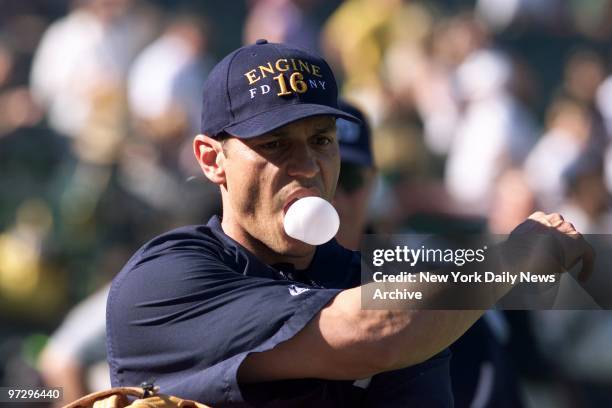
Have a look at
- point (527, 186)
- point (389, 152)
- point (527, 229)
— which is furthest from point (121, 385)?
point (389, 152)

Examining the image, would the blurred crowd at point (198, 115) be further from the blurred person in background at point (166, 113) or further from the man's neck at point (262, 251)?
the man's neck at point (262, 251)

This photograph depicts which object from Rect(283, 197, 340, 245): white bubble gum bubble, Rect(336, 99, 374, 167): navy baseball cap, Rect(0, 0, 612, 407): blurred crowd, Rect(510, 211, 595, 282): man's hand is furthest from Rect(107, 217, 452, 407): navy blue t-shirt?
Rect(0, 0, 612, 407): blurred crowd

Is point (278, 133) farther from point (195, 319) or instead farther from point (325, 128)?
point (195, 319)

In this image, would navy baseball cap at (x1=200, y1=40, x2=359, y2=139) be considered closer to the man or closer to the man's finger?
the man

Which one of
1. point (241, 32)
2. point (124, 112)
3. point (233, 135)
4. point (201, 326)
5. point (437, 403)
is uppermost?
point (241, 32)

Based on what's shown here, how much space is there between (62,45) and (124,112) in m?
0.89

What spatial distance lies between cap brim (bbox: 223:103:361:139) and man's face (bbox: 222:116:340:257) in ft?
0.08

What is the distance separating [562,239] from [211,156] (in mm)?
812

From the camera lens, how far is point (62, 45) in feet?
28.1

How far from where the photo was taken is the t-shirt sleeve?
7.25 feet

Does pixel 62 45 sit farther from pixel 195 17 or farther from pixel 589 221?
pixel 589 221

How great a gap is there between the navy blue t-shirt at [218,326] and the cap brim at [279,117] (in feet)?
0.83

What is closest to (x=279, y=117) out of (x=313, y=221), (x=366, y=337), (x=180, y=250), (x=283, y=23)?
(x=313, y=221)

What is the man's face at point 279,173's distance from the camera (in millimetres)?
2420
